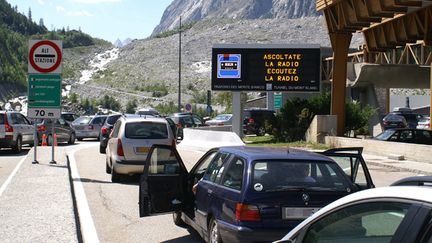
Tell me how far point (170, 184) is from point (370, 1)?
68.4ft

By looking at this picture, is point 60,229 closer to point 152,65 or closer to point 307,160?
point 307,160

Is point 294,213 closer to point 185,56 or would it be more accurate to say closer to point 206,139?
point 206,139

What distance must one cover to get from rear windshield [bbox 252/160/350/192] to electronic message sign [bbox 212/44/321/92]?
26778mm

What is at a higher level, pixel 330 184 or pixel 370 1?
pixel 370 1

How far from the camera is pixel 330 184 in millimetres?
7082

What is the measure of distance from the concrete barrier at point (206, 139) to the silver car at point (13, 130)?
334 inches

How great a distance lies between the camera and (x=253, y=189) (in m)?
6.73

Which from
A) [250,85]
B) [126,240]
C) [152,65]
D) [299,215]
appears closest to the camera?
[299,215]

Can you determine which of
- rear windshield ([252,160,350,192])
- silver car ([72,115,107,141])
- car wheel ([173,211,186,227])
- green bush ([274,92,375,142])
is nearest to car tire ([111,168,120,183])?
car wheel ([173,211,186,227])

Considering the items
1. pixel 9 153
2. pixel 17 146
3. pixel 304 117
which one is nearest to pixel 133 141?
pixel 17 146

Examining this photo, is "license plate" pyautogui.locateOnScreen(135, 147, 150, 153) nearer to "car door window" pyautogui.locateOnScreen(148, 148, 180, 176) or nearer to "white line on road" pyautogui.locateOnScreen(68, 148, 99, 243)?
"white line on road" pyautogui.locateOnScreen(68, 148, 99, 243)

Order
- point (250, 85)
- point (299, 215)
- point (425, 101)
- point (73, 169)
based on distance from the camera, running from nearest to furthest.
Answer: point (299, 215), point (73, 169), point (250, 85), point (425, 101)

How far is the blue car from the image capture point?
6.62m

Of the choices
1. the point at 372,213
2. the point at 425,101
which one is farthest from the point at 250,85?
the point at 425,101
